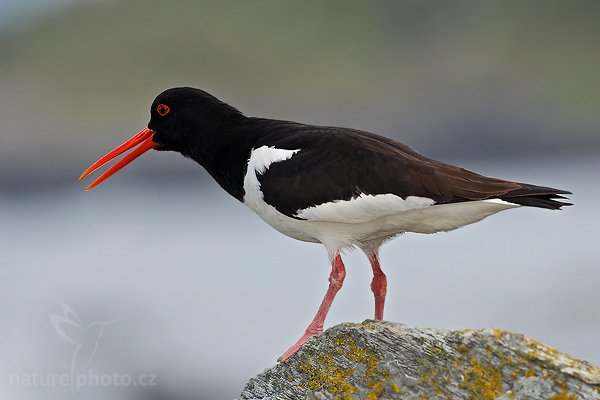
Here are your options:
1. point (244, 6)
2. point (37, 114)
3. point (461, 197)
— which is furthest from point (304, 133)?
point (244, 6)

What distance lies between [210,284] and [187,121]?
36.1ft

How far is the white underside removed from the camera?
20.6 feet

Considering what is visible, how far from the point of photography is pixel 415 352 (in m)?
5.29

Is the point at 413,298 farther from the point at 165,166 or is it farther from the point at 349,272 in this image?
the point at 165,166

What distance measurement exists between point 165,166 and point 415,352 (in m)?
19.2

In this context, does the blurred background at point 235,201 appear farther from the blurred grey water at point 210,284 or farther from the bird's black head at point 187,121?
the bird's black head at point 187,121

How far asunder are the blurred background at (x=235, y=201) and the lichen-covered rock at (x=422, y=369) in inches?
316

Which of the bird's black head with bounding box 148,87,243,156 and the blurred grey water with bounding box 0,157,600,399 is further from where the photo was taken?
the blurred grey water with bounding box 0,157,600,399

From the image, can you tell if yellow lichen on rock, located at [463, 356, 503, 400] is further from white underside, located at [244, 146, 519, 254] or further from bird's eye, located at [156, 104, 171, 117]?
bird's eye, located at [156, 104, 171, 117]

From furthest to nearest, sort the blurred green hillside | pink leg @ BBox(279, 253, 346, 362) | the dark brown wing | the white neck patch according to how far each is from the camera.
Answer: the blurred green hillside, the white neck patch, pink leg @ BBox(279, 253, 346, 362), the dark brown wing

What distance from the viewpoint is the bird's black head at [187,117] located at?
718 centimetres

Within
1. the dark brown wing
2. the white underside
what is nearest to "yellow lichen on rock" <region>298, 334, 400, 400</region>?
the white underside

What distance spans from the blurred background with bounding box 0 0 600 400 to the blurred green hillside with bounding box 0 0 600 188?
6cm

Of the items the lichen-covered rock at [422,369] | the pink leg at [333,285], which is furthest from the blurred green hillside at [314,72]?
the lichen-covered rock at [422,369]
